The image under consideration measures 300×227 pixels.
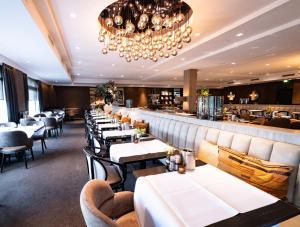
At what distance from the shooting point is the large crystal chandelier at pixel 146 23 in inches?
144

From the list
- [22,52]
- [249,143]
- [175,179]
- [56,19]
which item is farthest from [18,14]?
[249,143]

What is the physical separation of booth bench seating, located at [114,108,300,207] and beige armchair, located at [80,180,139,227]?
1.37 meters

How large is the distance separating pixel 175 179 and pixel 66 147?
5145mm

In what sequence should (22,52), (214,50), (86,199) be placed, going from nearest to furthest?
(86,199) → (22,52) → (214,50)

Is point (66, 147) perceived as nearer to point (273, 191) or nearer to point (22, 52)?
point (22, 52)

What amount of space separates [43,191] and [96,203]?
244cm

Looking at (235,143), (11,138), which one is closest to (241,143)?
(235,143)

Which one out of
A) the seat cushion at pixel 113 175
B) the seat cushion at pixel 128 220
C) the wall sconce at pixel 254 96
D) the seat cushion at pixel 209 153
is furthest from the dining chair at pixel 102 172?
the wall sconce at pixel 254 96

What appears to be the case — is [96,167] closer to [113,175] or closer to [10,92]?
[113,175]

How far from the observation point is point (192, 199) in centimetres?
114

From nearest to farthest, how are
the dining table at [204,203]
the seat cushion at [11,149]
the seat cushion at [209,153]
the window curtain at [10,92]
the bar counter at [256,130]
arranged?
1. the dining table at [204,203]
2. the bar counter at [256,130]
3. the seat cushion at [209,153]
4. the seat cushion at [11,149]
5. the window curtain at [10,92]

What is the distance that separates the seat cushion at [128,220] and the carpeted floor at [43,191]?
1.11 metres

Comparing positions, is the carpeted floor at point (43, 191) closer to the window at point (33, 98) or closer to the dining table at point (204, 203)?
the dining table at point (204, 203)

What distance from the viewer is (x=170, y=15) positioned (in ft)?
13.1
